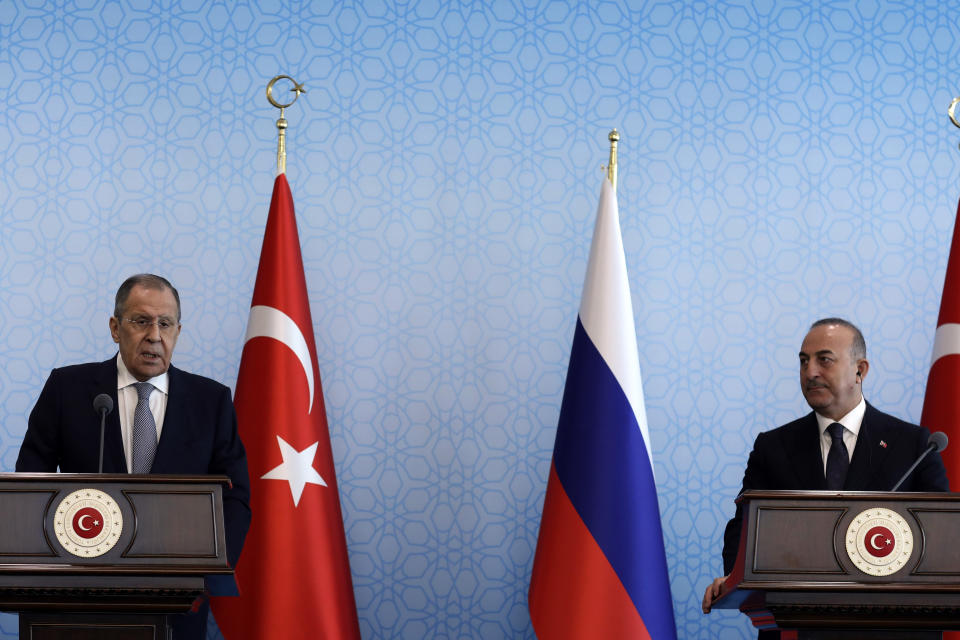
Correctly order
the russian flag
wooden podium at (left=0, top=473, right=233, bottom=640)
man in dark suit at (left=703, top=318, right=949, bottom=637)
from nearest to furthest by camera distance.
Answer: wooden podium at (left=0, top=473, right=233, bottom=640) → man in dark suit at (left=703, top=318, right=949, bottom=637) → the russian flag

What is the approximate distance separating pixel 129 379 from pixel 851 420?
215cm

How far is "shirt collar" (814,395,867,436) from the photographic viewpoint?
3.29m

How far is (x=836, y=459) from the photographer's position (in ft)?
10.6

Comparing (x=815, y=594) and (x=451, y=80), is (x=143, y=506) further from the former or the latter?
(x=451, y=80)

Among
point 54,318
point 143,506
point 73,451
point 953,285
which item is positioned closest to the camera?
point 143,506

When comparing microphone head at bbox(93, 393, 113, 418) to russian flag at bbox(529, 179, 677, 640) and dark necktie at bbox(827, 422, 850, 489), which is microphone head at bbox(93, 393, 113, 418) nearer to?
russian flag at bbox(529, 179, 677, 640)

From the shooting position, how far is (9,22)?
441cm

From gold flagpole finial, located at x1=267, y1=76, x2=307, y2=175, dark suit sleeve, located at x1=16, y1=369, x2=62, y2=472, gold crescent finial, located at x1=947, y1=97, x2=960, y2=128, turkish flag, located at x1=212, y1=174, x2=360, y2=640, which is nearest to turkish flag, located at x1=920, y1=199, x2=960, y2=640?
gold crescent finial, located at x1=947, y1=97, x2=960, y2=128

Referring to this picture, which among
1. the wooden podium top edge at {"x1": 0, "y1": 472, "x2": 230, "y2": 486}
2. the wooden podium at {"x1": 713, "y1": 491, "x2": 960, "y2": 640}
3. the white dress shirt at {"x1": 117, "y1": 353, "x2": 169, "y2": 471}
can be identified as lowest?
the wooden podium at {"x1": 713, "y1": 491, "x2": 960, "y2": 640}

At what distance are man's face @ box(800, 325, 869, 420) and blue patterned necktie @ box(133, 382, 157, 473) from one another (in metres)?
A: 1.94

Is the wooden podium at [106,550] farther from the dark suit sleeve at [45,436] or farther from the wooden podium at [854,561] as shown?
the wooden podium at [854,561]

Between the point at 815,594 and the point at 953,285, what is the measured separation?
189 centimetres

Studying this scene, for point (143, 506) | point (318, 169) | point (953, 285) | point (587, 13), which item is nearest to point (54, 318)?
point (318, 169)

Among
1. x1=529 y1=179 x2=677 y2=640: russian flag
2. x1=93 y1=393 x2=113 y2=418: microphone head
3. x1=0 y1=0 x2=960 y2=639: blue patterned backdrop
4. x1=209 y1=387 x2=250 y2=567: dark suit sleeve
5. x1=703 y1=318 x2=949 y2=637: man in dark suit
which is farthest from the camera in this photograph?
x1=0 y1=0 x2=960 y2=639: blue patterned backdrop
